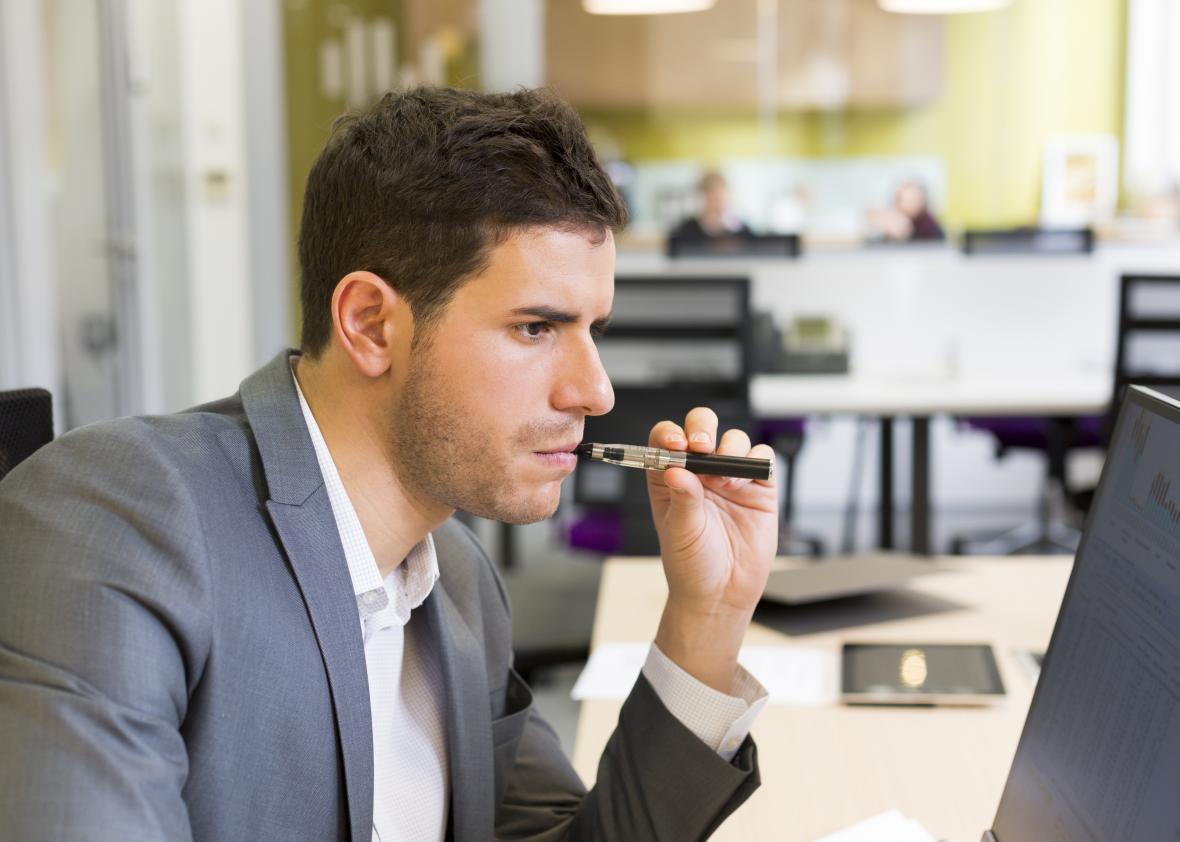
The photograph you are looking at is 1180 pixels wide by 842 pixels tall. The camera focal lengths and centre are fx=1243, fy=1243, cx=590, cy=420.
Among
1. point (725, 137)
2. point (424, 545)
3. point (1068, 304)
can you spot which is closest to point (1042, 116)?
point (725, 137)

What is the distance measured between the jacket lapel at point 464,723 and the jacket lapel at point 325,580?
0.14 m

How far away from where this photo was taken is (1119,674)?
0.67 meters

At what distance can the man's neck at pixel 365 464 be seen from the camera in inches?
35.7

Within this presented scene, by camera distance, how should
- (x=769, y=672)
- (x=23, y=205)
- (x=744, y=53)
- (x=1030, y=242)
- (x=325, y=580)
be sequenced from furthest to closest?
(x=744, y=53) → (x=1030, y=242) → (x=23, y=205) → (x=769, y=672) → (x=325, y=580)

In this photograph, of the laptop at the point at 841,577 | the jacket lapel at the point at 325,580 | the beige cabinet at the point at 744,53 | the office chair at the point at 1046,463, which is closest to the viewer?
the jacket lapel at the point at 325,580

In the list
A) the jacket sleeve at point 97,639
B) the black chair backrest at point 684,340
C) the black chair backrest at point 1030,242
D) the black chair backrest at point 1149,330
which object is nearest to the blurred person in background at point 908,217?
the black chair backrest at point 1030,242

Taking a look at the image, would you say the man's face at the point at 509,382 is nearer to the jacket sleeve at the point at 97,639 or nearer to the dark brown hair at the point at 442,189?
the dark brown hair at the point at 442,189

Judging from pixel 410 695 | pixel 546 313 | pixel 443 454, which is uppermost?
pixel 546 313

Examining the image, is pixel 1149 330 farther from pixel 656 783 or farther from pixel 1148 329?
pixel 656 783

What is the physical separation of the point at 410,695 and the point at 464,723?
5cm

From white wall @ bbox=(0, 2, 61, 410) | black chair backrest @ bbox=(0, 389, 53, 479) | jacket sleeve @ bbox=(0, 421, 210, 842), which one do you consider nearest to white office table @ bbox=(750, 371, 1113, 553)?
white wall @ bbox=(0, 2, 61, 410)

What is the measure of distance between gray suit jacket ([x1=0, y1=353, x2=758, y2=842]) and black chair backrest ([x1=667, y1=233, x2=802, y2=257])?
10.2 feet

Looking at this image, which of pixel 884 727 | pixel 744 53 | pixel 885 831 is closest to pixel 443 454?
pixel 885 831

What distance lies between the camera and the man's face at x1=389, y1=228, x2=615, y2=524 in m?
0.87
